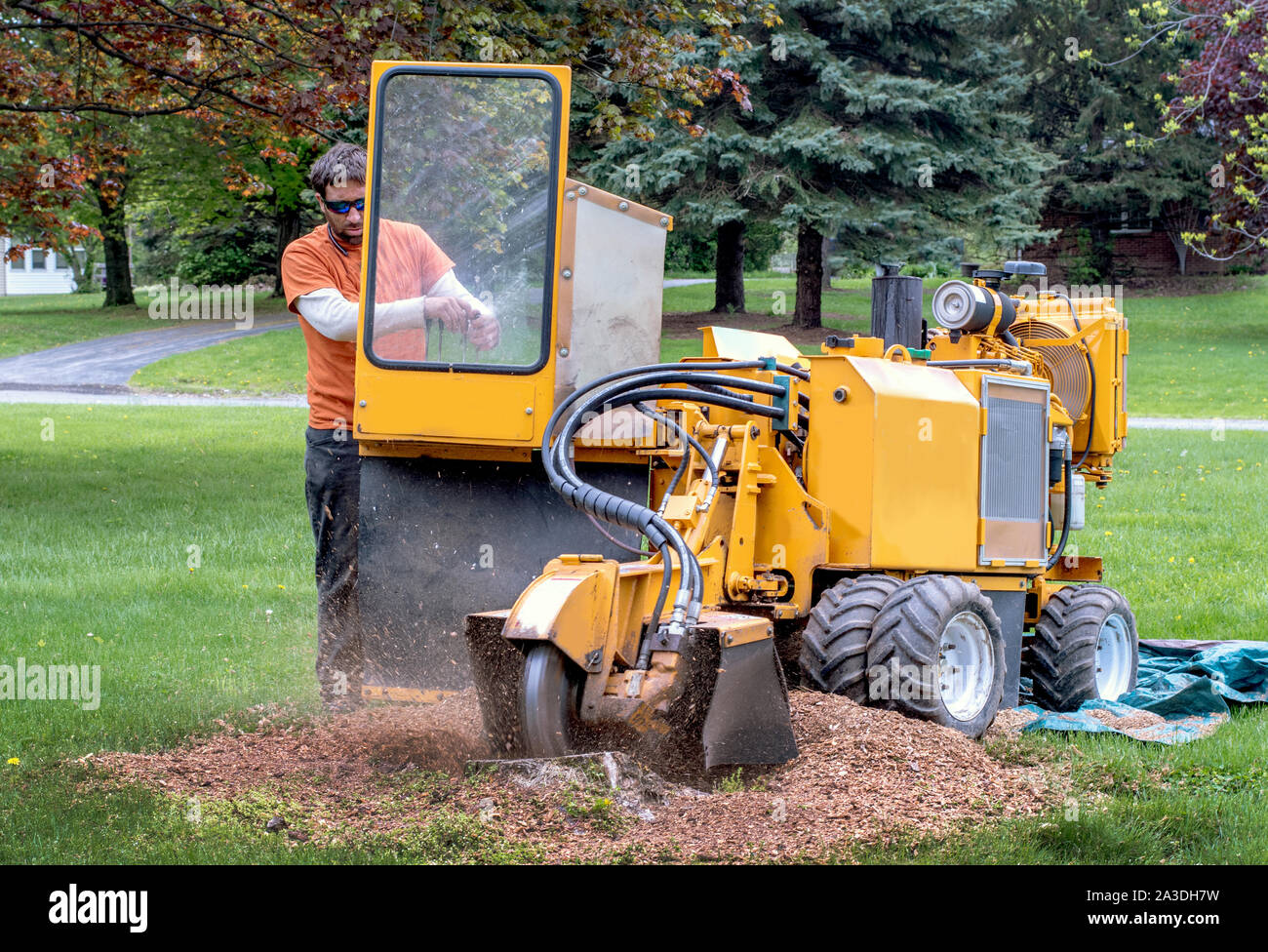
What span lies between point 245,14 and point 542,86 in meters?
9.58

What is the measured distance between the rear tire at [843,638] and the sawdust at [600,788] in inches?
4.0

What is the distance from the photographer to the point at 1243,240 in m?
35.0

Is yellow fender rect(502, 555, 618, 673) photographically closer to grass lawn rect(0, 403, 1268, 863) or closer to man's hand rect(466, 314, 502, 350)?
grass lawn rect(0, 403, 1268, 863)

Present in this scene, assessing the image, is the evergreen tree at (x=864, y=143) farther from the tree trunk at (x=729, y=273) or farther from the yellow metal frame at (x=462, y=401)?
the yellow metal frame at (x=462, y=401)

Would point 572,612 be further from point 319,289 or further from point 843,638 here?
point 319,289

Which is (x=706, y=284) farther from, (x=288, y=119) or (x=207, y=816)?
(x=207, y=816)

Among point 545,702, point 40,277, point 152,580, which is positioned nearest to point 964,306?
point 545,702

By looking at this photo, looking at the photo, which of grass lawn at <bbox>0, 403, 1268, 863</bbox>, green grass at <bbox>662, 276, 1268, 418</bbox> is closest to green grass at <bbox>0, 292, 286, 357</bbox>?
green grass at <bbox>662, 276, 1268, 418</bbox>

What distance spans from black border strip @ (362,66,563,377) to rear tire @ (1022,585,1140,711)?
3.15 meters

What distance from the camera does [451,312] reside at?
551 centimetres

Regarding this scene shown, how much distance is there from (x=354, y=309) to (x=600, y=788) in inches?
95.9

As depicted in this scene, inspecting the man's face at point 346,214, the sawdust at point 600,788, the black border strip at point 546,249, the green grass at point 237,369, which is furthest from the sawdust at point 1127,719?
the green grass at point 237,369

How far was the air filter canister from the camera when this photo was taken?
23.8 ft

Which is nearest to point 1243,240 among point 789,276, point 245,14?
point 789,276
